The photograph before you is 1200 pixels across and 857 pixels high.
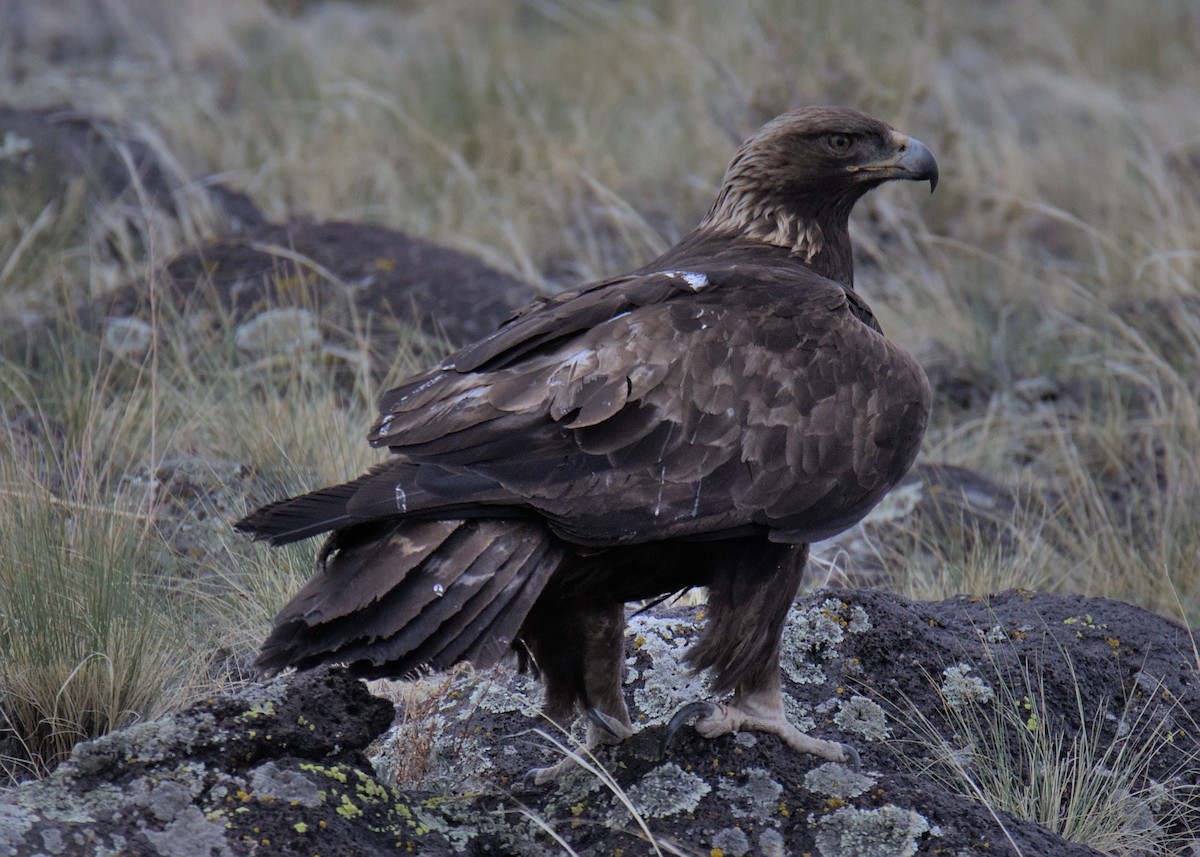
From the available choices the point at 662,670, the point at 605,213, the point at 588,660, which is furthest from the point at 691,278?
the point at 605,213

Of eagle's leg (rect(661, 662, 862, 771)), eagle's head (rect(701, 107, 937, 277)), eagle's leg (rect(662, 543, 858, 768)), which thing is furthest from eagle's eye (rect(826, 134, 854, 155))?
eagle's leg (rect(661, 662, 862, 771))

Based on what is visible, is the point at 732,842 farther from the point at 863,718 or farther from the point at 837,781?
the point at 863,718

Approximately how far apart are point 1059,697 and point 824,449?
111 centimetres

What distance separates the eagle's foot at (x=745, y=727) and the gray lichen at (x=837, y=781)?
0.12m

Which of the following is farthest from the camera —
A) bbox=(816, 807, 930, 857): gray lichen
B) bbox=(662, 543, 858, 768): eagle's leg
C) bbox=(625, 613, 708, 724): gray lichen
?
bbox=(625, 613, 708, 724): gray lichen

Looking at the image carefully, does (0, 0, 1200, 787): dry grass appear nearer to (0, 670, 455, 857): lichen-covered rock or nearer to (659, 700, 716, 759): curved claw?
(0, 670, 455, 857): lichen-covered rock

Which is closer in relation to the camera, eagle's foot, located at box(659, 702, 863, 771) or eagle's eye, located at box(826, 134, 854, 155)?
eagle's foot, located at box(659, 702, 863, 771)

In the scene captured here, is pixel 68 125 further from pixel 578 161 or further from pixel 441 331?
pixel 441 331

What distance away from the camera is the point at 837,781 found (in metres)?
3.25

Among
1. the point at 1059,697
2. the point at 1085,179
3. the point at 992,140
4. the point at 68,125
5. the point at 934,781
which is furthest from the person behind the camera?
the point at 992,140

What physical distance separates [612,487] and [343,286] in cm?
382

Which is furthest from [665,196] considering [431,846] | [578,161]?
[431,846]

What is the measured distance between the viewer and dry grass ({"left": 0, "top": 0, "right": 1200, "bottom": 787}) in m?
5.02

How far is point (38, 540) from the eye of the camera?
12.3ft
